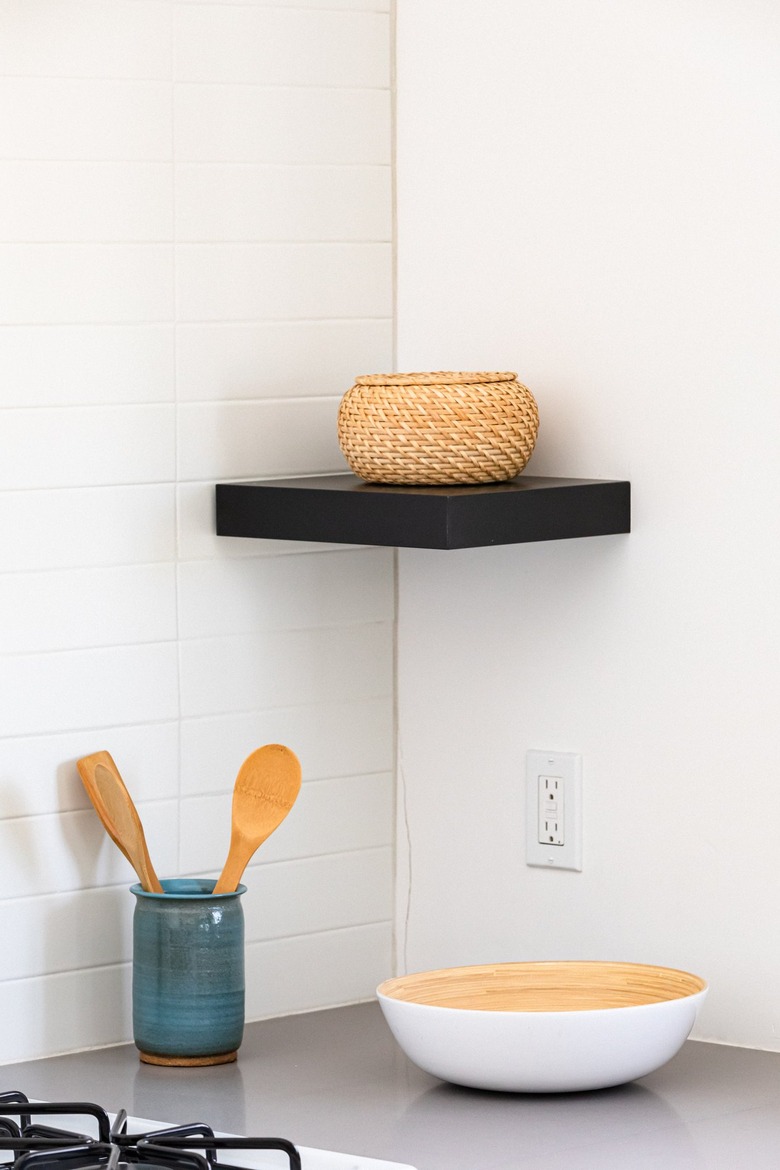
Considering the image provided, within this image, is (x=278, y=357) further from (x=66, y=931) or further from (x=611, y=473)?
(x=66, y=931)

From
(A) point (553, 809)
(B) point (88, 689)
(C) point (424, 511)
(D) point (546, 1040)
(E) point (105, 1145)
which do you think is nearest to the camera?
(E) point (105, 1145)

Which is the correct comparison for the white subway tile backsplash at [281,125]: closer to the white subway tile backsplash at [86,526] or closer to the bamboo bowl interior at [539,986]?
the white subway tile backsplash at [86,526]

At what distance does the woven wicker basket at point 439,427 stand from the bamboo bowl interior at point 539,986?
46 cm

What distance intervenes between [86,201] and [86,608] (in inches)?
14.9

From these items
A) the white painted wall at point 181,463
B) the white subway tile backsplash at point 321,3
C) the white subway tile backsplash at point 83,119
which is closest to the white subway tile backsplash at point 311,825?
the white painted wall at point 181,463

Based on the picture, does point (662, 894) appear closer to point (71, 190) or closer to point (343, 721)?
point (343, 721)

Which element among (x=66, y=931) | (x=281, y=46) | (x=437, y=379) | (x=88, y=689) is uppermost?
(x=281, y=46)

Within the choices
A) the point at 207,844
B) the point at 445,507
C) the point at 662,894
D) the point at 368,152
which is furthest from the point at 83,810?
the point at 368,152

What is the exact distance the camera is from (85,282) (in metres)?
1.61

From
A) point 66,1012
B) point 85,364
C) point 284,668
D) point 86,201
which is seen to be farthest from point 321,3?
point 66,1012

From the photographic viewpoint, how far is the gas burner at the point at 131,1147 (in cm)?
123

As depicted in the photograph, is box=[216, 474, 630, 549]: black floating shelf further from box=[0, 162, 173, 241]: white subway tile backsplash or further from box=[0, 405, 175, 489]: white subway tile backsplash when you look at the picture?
box=[0, 162, 173, 241]: white subway tile backsplash

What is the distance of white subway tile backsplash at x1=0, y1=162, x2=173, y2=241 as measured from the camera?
→ 61.6 inches

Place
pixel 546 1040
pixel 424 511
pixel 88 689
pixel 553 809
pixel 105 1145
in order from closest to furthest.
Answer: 1. pixel 105 1145
2. pixel 546 1040
3. pixel 424 511
4. pixel 88 689
5. pixel 553 809
